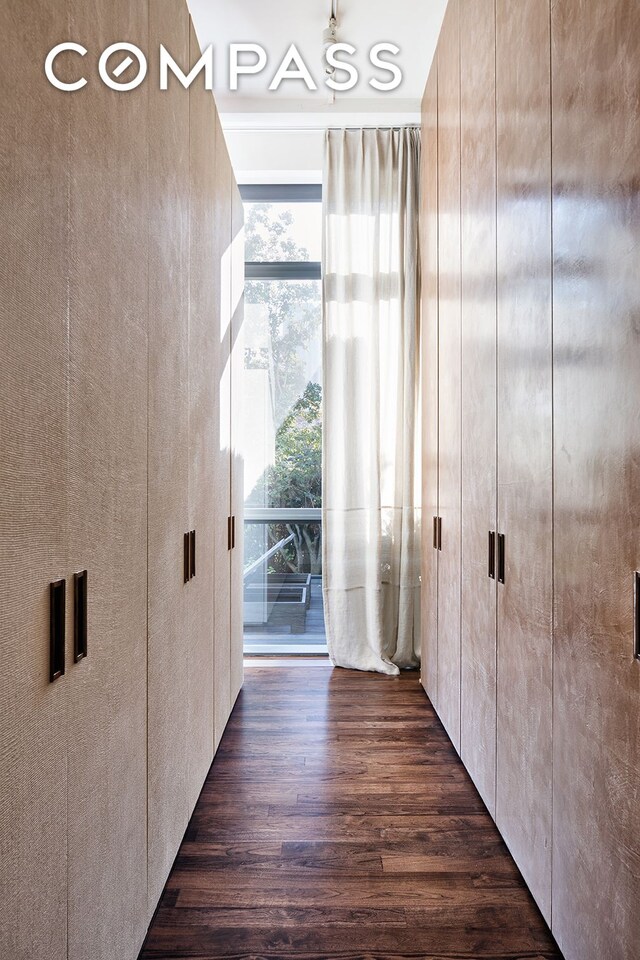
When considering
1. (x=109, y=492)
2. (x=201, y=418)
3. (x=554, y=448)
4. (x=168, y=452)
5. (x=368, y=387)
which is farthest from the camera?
(x=368, y=387)

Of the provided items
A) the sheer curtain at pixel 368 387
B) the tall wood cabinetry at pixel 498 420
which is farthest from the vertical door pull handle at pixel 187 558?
the sheer curtain at pixel 368 387

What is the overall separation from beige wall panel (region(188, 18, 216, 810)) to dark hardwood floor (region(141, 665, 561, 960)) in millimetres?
239

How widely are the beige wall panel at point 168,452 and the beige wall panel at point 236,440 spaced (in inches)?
37.5

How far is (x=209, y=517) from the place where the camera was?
2.31 m

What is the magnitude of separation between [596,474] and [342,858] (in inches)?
54.1

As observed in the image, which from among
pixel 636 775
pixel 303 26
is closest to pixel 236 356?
pixel 303 26

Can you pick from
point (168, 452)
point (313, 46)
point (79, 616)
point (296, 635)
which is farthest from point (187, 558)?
point (313, 46)

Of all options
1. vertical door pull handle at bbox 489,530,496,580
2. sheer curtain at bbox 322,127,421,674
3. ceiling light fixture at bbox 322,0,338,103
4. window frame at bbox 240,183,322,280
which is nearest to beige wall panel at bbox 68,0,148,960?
vertical door pull handle at bbox 489,530,496,580

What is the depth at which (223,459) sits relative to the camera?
104 inches

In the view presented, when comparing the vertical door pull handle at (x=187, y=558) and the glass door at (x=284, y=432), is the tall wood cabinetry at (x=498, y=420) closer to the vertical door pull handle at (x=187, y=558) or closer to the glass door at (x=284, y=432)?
the vertical door pull handle at (x=187, y=558)

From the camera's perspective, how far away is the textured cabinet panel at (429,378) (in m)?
2.99

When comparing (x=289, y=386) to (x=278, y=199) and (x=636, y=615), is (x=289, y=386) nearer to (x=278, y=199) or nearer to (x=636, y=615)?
(x=278, y=199)

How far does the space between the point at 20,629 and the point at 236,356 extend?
90.4 inches

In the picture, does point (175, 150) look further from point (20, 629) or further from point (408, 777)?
point (408, 777)
